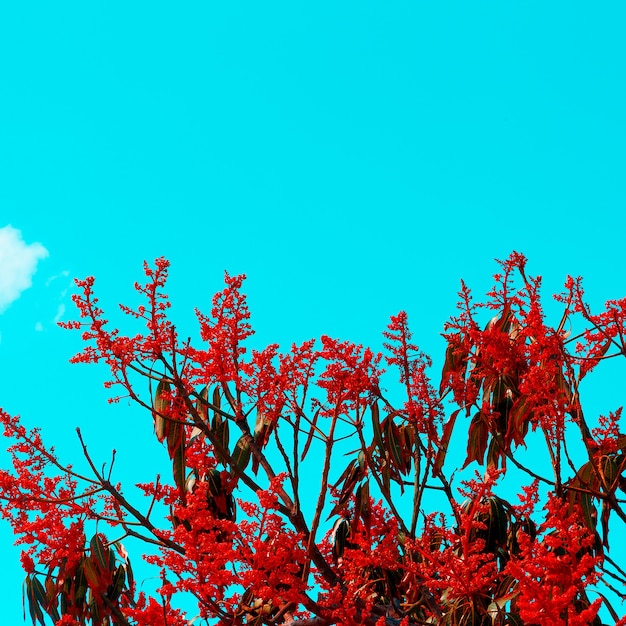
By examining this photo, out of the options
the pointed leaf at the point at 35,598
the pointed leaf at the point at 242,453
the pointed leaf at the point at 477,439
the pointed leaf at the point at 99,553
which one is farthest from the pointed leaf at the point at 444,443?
the pointed leaf at the point at 35,598

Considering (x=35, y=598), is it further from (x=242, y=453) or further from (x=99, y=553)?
(x=242, y=453)

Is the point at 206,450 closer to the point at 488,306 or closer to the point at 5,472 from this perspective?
the point at 5,472

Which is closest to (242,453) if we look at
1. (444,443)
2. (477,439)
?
(444,443)

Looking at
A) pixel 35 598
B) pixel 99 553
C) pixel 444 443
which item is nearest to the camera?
pixel 99 553

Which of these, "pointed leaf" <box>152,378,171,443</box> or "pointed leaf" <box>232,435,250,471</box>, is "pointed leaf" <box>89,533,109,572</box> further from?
"pointed leaf" <box>232,435,250,471</box>

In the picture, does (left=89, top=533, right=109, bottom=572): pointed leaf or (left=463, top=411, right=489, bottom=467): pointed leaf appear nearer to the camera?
(left=89, top=533, right=109, bottom=572): pointed leaf

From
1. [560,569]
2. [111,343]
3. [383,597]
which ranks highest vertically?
[111,343]

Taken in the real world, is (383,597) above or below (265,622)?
above

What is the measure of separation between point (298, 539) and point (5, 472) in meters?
1.39

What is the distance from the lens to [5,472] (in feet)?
13.6

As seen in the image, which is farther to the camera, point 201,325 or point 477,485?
point 201,325

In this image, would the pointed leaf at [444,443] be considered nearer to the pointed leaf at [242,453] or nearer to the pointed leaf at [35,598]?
the pointed leaf at [242,453]

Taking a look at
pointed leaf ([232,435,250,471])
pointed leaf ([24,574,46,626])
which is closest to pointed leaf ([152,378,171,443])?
pointed leaf ([232,435,250,471])

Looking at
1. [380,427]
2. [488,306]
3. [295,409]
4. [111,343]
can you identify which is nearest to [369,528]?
[380,427]
